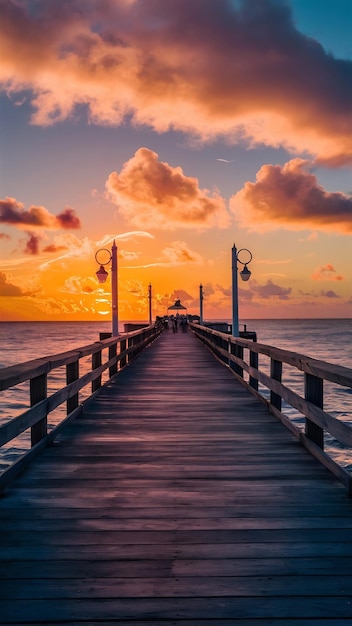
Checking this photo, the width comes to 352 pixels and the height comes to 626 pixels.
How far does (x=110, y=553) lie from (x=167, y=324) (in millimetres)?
64732

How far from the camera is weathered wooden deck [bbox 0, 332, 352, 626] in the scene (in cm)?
284

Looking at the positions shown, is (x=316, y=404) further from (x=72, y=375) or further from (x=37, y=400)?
(x=72, y=375)

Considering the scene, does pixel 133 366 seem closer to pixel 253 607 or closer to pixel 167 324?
pixel 253 607

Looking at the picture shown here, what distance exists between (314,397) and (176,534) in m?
2.53

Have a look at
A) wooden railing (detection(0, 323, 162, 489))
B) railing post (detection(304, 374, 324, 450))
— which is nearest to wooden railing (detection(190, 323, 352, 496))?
railing post (detection(304, 374, 324, 450))

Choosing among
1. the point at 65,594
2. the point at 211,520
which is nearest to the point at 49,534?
the point at 65,594

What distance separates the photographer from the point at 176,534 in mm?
3770

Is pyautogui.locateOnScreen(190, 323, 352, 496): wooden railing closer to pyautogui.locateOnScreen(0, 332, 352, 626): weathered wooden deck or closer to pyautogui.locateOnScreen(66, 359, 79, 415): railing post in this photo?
pyautogui.locateOnScreen(0, 332, 352, 626): weathered wooden deck

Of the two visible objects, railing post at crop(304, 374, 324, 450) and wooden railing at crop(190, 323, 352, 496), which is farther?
railing post at crop(304, 374, 324, 450)

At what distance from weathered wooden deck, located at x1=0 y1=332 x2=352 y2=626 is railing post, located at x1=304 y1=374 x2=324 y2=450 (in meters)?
0.22

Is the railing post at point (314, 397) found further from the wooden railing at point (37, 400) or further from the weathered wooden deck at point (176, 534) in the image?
the wooden railing at point (37, 400)

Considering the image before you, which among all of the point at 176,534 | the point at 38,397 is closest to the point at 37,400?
the point at 38,397

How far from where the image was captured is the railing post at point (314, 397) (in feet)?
18.5

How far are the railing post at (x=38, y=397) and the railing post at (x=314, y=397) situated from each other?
2923mm
